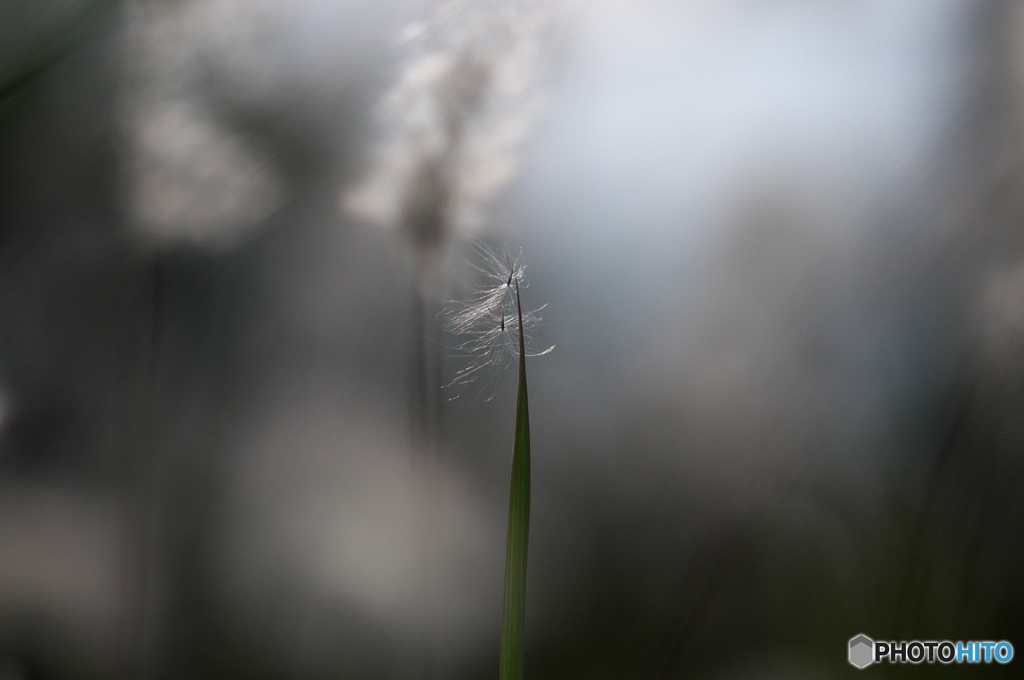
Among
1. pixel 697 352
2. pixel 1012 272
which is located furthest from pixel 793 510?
pixel 1012 272

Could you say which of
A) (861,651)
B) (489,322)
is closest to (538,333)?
(489,322)

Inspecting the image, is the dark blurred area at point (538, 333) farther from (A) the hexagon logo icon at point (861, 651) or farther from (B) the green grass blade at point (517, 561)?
(B) the green grass blade at point (517, 561)

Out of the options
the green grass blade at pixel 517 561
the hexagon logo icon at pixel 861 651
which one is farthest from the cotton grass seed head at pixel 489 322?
the hexagon logo icon at pixel 861 651

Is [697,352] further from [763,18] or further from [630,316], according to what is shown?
[763,18]

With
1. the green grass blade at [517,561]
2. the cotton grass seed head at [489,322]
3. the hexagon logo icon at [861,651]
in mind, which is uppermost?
the cotton grass seed head at [489,322]

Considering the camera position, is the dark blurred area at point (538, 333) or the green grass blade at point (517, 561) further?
the dark blurred area at point (538, 333)

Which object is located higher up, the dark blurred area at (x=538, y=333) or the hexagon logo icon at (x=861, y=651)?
the dark blurred area at (x=538, y=333)
